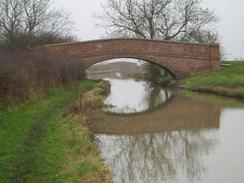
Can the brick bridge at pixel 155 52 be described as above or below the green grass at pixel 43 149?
above

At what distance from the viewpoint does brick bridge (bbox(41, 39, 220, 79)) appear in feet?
91.9

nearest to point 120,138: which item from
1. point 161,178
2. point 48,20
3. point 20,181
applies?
point 161,178

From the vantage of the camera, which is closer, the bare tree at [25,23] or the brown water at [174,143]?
the brown water at [174,143]

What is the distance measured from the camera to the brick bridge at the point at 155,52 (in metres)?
28.0

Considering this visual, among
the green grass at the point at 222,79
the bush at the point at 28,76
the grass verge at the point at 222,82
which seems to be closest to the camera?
the bush at the point at 28,76

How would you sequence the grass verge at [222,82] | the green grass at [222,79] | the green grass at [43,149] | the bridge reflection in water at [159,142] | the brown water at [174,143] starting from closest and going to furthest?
the green grass at [43,149], the brown water at [174,143], the bridge reflection in water at [159,142], the grass verge at [222,82], the green grass at [222,79]

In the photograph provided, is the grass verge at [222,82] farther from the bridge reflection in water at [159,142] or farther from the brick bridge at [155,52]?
the bridge reflection in water at [159,142]

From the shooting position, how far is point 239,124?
13.2 m

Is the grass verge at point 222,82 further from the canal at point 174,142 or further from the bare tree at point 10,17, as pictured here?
the bare tree at point 10,17

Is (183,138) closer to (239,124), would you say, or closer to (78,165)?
(239,124)

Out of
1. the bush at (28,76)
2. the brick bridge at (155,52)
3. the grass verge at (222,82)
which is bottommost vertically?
the grass verge at (222,82)

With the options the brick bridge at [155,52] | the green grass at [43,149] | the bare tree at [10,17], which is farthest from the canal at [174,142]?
the bare tree at [10,17]

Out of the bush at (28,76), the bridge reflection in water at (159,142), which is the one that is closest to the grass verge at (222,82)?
the bridge reflection in water at (159,142)

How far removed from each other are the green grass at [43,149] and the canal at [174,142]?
0.72 m
